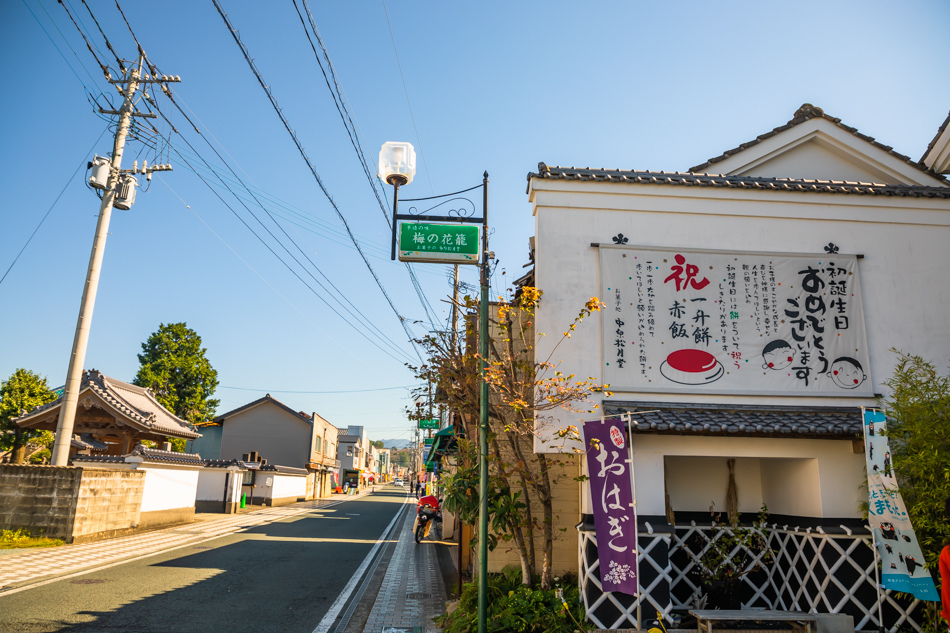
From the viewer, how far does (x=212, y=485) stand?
29.9 metres

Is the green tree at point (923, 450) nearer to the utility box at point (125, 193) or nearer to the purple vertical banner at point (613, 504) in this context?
the purple vertical banner at point (613, 504)

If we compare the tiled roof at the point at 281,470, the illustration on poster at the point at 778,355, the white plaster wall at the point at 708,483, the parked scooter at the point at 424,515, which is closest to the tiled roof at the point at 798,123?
the illustration on poster at the point at 778,355

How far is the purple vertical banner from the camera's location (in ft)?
24.8

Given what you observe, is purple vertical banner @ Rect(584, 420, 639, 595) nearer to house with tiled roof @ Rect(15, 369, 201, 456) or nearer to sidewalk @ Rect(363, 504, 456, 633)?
sidewalk @ Rect(363, 504, 456, 633)

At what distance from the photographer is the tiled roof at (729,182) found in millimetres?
10039

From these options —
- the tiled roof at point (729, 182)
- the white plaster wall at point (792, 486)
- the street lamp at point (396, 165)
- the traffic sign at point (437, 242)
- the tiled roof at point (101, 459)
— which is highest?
the tiled roof at point (729, 182)

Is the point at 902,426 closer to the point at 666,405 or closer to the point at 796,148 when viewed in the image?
the point at 666,405

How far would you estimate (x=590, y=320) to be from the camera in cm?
954

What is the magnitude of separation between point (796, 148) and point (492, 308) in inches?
309

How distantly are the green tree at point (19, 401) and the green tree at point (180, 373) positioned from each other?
19.3m

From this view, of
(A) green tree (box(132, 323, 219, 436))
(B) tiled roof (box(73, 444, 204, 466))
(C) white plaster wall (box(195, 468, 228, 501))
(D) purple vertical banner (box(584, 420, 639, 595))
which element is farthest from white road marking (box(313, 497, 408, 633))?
(A) green tree (box(132, 323, 219, 436))

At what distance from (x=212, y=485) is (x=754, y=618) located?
95.6 feet

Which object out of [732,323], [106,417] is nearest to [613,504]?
[732,323]

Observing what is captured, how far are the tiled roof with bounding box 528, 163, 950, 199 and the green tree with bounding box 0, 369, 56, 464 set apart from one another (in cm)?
2179
